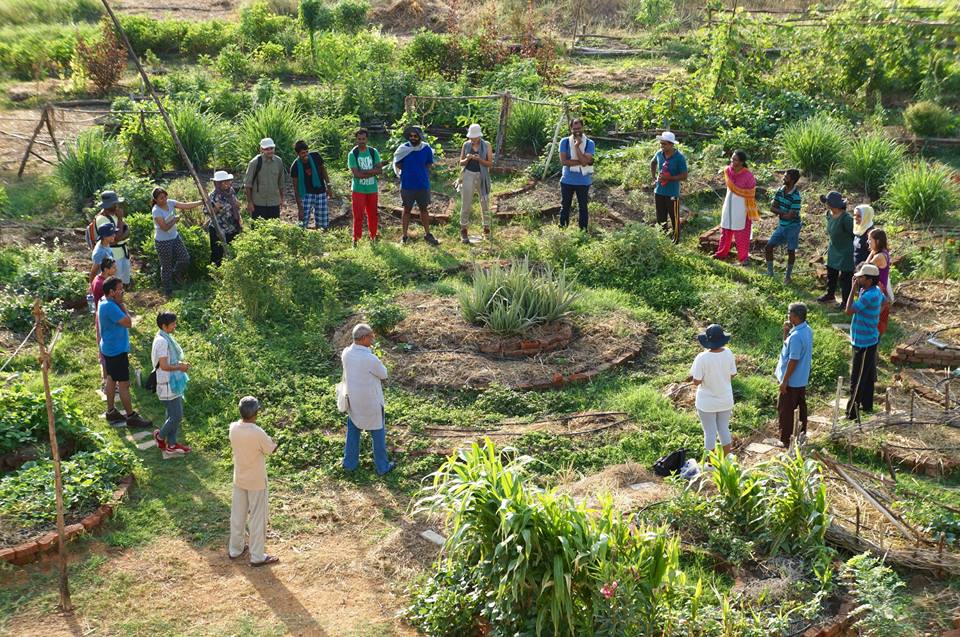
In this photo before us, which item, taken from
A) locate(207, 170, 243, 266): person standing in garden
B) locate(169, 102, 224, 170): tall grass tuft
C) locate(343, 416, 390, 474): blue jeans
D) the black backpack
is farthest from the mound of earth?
locate(169, 102, 224, 170): tall grass tuft

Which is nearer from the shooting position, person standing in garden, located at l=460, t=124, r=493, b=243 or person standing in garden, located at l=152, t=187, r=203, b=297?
person standing in garden, located at l=152, t=187, r=203, b=297

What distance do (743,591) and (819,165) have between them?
9.79 metres

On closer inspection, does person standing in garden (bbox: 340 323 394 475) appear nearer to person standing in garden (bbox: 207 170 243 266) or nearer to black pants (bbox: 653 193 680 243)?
person standing in garden (bbox: 207 170 243 266)

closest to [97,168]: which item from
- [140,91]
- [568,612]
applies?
[140,91]

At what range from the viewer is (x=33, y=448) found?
8719mm

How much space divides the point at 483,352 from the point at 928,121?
9.98 meters

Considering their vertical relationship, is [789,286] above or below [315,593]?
above

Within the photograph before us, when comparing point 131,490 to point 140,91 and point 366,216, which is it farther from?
point 140,91

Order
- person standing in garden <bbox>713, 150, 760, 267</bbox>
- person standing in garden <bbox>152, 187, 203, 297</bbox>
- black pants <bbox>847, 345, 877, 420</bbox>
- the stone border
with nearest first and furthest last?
black pants <bbox>847, 345, 877, 420</bbox>, the stone border, person standing in garden <bbox>152, 187, 203, 297</bbox>, person standing in garden <bbox>713, 150, 760, 267</bbox>

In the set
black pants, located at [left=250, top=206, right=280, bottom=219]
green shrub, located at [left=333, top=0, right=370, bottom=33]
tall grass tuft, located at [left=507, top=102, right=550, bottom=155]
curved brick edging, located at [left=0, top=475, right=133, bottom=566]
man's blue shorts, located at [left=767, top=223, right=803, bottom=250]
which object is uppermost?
green shrub, located at [left=333, top=0, right=370, bottom=33]

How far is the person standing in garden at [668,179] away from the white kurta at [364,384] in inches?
221

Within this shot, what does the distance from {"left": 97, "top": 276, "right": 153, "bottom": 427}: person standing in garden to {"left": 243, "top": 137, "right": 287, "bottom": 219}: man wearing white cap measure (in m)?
3.72

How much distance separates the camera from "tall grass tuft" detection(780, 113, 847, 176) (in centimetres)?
1515

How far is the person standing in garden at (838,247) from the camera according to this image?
11344 mm
